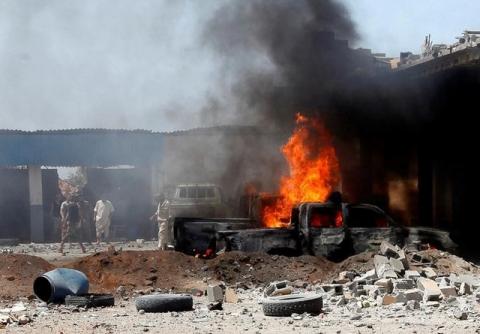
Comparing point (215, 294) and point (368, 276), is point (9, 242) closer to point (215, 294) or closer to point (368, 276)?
point (215, 294)

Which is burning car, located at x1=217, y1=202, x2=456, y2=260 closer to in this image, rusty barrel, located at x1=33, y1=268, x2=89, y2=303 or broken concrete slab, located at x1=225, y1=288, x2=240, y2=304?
broken concrete slab, located at x1=225, y1=288, x2=240, y2=304

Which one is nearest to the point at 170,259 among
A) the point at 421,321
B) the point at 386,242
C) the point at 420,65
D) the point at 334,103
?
the point at 386,242

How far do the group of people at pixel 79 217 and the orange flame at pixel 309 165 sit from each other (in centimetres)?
670

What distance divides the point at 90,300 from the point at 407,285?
4.96 meters

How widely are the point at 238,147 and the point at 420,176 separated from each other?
1130 centimetres

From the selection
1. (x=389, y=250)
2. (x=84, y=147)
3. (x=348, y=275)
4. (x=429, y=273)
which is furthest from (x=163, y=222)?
(x=429, y=273)

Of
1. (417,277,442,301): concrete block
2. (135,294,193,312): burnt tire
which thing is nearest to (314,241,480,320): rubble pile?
(417,277,442,301): concrete block

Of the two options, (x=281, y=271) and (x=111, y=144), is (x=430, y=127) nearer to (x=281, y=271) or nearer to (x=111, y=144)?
(x=281, y=271)

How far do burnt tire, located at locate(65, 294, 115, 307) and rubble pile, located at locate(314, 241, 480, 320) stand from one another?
11.3 ft

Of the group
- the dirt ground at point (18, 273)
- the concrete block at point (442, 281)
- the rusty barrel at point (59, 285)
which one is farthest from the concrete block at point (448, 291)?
the dirt ground at point (18, 273)

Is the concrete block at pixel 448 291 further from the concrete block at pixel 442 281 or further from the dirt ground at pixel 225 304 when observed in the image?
the concrete block at pixel 442 281

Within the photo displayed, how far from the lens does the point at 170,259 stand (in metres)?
15.3

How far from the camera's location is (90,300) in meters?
12.0

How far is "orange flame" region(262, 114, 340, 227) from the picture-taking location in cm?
2122
